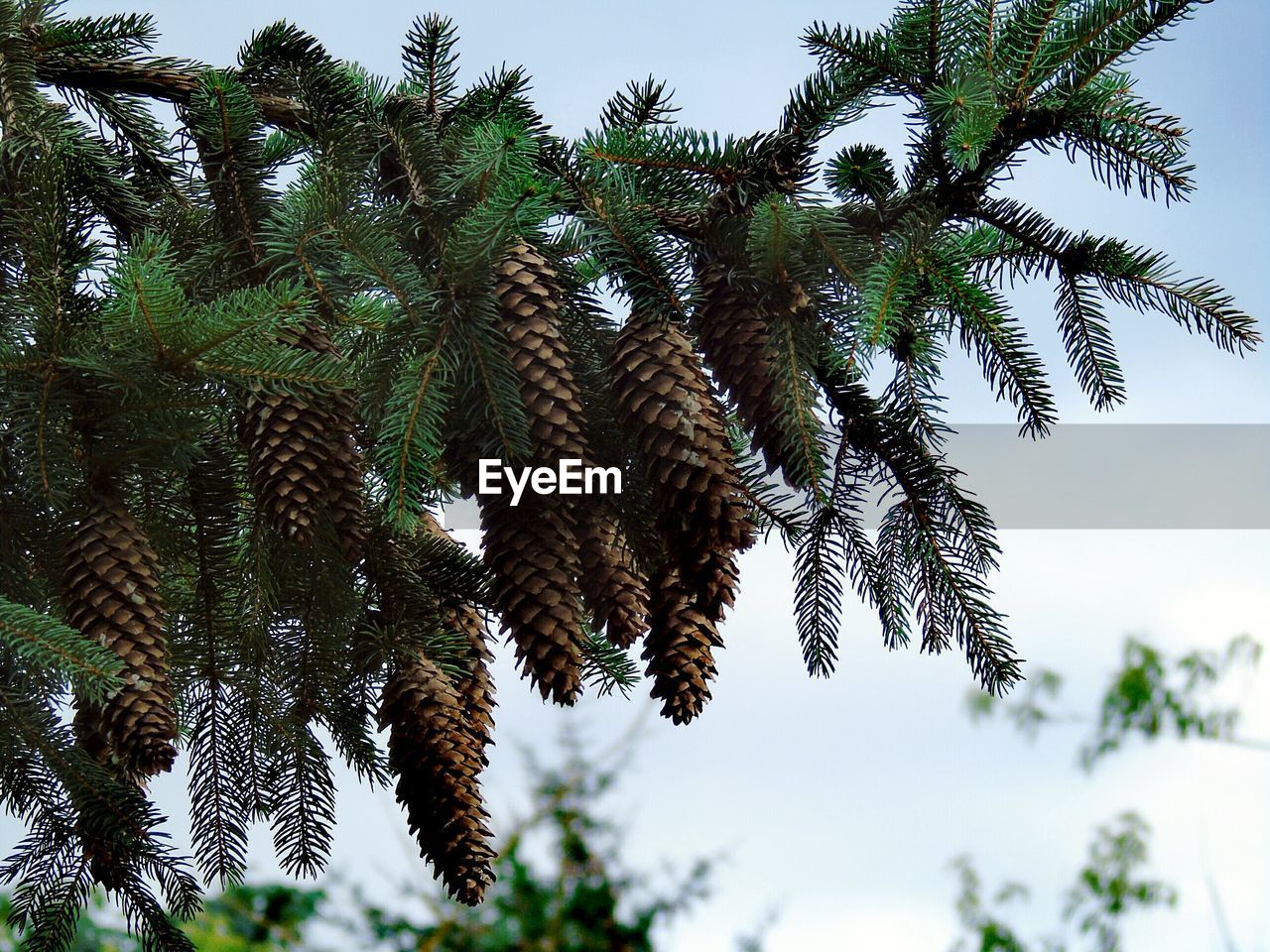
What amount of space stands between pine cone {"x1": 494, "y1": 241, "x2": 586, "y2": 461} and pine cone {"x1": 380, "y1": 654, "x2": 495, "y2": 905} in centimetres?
18

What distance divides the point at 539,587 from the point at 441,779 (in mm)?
152

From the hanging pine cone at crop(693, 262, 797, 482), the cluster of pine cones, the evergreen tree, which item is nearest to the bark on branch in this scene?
the evergreen tree

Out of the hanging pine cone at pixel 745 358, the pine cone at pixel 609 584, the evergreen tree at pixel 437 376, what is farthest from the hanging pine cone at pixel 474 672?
the hanging pine cone at pixel 745 358

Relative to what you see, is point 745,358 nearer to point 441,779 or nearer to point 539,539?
point 539,539

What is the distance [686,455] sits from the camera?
60cm

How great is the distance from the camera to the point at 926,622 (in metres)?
0.77

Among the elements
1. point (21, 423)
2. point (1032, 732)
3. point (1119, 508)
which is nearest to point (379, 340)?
point (21, 423)

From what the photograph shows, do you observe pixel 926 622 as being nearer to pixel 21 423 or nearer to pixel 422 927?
pixel 21 423

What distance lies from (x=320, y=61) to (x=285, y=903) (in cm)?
197

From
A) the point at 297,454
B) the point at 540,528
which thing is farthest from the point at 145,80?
the point at 540,528

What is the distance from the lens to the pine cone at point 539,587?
618 mm

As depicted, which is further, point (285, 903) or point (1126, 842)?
point (1126, 842)

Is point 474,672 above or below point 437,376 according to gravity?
below

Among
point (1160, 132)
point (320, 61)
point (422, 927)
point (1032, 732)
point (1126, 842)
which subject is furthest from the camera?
point (1126, 842)
